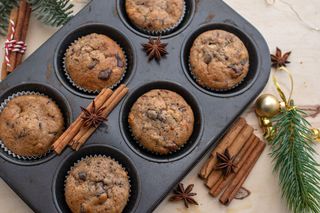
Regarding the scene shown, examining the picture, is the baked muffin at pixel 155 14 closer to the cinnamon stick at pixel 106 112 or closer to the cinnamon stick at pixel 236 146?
the cinnamon stick at pixel 106 112

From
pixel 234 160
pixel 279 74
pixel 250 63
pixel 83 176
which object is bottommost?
pixel 83 176

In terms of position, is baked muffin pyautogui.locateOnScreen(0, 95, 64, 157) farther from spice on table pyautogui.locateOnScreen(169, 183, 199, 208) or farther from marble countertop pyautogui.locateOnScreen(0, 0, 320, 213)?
spice on table pyautogui.locateOnScreen(169, 183, 199, 208)

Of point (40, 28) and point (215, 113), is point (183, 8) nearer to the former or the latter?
point (215, 113)

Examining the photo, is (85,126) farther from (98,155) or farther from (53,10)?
(53,10)

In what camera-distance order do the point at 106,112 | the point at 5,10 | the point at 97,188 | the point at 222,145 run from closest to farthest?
the point at 97,188
the point at 106,112
the point at 222,145
the point at 5,10

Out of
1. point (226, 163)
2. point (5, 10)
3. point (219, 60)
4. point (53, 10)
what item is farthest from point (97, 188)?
point (5, 10)

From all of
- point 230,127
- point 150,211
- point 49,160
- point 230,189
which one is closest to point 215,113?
point 230,127

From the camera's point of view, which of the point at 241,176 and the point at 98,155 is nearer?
the point at 98,155

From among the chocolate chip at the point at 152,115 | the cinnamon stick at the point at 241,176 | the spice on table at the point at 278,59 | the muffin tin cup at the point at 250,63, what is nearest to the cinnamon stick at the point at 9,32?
→ the chocolate chip at the point at 152,115
